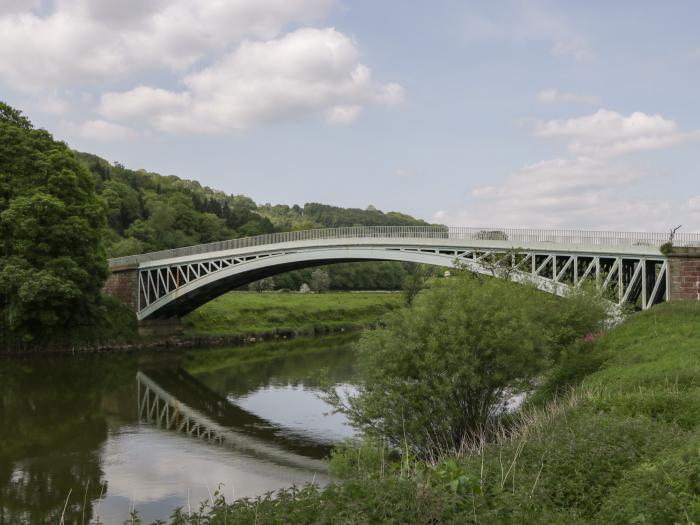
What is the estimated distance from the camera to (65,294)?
35250 millimetres

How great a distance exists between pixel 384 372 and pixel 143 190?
3887 inches

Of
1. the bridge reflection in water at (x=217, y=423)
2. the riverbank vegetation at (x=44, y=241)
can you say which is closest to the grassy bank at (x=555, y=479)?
the bridge reflection in water at (x=217, y=423)

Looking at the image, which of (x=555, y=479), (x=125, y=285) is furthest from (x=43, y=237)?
(x=555, y=479)

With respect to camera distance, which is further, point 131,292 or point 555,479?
point 131,292

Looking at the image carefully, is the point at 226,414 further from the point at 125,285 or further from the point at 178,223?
the point at 178,223

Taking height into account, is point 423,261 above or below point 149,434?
above

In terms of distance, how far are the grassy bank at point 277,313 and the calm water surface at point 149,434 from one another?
47.9ft

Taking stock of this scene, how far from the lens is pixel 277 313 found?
5609 cm

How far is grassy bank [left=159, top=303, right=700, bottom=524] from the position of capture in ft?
24.1

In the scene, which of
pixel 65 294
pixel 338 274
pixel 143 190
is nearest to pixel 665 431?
pixel 65 294

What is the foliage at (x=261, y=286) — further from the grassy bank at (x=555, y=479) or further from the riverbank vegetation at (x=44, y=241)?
the grassy bank at (x=555, y=479)

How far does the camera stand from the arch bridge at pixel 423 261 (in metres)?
26.2

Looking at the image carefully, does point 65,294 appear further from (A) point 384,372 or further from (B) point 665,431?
(B) point 665,431

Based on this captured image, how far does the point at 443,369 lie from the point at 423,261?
66.1 ft
